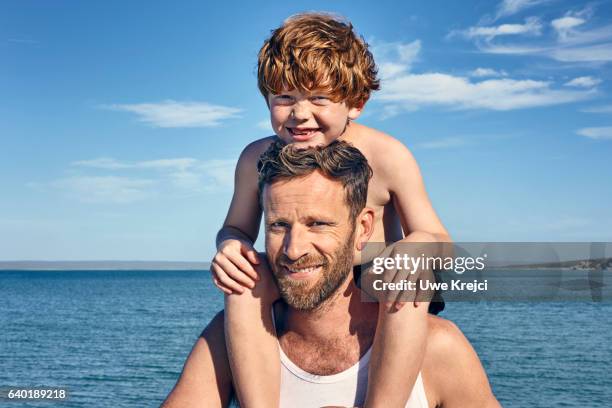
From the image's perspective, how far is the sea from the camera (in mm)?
31547

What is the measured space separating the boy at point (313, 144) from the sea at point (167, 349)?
2635 centimetres

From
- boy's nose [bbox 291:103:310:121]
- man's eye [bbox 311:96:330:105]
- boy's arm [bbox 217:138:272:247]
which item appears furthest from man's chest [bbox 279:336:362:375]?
man's eye [bbox 311:96:330:105]

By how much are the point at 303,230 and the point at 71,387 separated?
32958mm

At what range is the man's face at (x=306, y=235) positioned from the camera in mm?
3209

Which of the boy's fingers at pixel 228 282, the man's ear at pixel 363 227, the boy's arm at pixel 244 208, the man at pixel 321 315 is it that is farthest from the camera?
the boy's arm at pixel 244 208

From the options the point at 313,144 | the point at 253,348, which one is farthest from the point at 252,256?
the point at 313,144

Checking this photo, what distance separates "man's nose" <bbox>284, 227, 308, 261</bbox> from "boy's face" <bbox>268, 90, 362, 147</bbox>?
2.23ft

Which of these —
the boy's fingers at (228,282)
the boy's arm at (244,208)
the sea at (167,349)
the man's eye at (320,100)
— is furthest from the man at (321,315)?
the sea at (167,349)

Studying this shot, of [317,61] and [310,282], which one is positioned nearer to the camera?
[310,282]

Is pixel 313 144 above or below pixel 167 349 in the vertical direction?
above

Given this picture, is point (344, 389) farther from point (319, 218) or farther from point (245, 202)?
point (245, 202)

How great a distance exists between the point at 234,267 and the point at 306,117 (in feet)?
3.01

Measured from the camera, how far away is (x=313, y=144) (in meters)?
3.77

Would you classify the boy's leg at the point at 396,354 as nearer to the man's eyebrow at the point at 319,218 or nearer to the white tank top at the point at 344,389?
the white tank top at the point at 344,389
